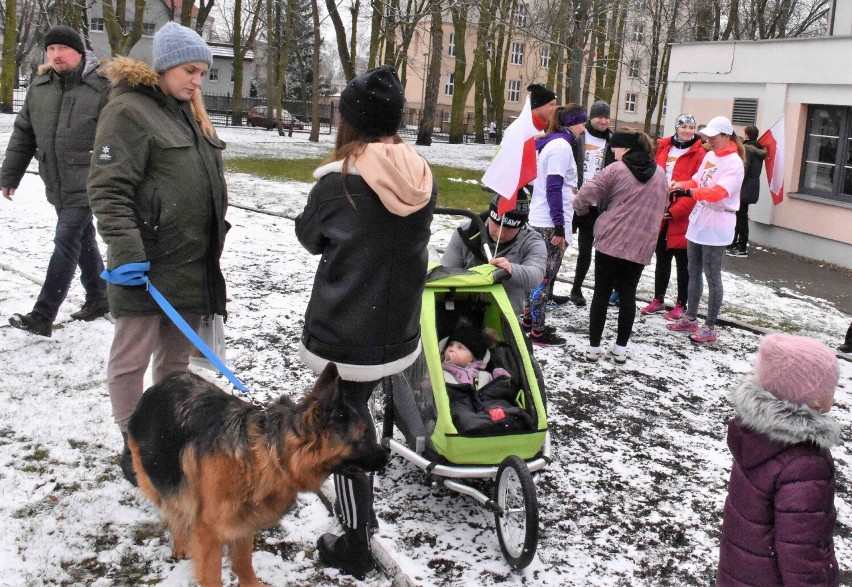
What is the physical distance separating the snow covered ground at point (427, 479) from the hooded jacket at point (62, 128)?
3.79 feet

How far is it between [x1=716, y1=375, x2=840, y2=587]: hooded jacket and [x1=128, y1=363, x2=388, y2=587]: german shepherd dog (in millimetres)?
1164

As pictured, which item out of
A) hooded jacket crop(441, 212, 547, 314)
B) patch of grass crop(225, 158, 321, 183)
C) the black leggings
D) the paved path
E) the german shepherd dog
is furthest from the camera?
patch of grass crop(225, 158, 321, 183)

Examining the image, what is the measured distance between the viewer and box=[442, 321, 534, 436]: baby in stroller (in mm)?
3668

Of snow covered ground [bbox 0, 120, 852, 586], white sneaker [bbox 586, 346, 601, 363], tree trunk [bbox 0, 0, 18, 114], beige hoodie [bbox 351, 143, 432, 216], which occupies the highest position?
tree trunk [bbox 0, 0, 18, 114]

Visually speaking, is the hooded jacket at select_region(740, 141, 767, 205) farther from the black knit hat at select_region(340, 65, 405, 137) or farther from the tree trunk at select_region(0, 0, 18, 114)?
the tree trunk at select_region(0, 0, 18, 114)

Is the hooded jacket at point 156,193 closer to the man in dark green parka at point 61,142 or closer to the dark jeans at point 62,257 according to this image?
the man in dark green parka at point 61,142

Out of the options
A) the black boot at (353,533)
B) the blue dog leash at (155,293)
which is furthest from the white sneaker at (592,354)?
the blue dog leash at (155,293)

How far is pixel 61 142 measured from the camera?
5.19 meters

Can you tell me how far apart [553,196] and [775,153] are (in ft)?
21.5

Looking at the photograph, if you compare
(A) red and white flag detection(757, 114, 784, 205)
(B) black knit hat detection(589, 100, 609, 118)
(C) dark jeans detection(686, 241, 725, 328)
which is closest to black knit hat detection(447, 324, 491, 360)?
(C) dark jeans detection(686, 241, 725, 328)

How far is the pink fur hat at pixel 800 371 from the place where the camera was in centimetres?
230

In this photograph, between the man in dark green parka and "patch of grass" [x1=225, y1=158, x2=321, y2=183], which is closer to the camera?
the man in dark green parka

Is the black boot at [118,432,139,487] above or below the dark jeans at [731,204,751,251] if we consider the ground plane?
below

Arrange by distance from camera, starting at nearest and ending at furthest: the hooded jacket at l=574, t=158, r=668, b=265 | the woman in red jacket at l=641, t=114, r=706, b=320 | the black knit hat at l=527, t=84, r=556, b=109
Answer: the hooded jacket at l=574, t=158, r=668, b=265 → the black knit hat at l=527, t=84, r=556, b=109 → the woman in red jacket at l=641, t=114, r=706, b=320
